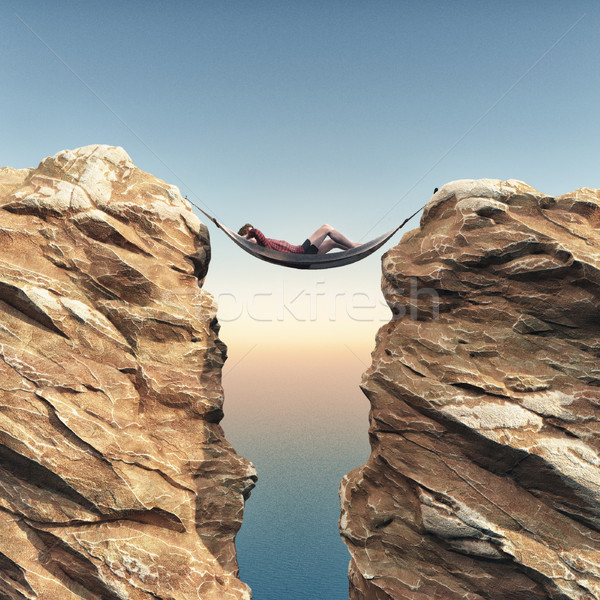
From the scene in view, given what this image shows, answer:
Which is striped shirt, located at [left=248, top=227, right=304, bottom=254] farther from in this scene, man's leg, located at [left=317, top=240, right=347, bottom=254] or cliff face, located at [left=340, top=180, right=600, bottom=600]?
cliff face, located at [left=340, top=180, right=600, bottom=600]

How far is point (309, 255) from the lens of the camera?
1136 centimetres

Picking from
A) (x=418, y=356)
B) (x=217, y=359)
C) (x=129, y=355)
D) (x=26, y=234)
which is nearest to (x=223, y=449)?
(x=217, y=359)

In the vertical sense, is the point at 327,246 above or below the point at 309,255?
above

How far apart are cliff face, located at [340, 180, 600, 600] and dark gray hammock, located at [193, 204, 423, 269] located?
2137 millimetres

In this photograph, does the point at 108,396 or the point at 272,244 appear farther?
the point at 272,244

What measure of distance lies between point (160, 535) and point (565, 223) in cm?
1018

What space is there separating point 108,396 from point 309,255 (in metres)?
5.92

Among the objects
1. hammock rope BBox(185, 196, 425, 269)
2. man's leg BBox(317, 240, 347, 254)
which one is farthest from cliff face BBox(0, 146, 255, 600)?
Answer: man's leg BBox(317, 240, 347, 254)

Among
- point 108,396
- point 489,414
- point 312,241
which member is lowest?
point 108,396

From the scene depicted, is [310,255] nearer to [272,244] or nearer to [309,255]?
[309,255]

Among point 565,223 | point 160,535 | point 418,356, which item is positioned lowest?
point 160,535

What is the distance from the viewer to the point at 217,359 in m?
10.0

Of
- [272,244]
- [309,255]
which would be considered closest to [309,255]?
→ [309,255]

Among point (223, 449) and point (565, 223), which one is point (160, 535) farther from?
point (565, 223)
